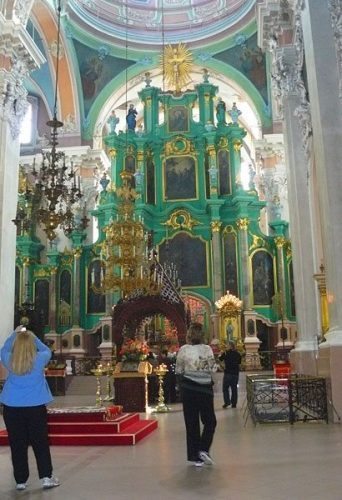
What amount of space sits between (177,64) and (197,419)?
23.8 meters

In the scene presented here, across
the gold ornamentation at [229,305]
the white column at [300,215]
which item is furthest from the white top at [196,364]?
the gold ornamentation at [229,305]

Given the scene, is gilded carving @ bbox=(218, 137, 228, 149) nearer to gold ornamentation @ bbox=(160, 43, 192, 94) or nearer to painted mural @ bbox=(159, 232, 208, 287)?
gold ornamentation @ bbox=(160, 43, 192, 94)

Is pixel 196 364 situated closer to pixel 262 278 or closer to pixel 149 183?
pixel 262 278

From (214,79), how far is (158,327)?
506 inches

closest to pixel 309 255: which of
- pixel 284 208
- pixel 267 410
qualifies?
pixel 267 410

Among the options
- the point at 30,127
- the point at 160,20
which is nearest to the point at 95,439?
the point at 30,127

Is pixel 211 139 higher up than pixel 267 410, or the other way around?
pixel 211 139

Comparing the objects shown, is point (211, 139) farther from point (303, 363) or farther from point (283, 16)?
point (303, 363)

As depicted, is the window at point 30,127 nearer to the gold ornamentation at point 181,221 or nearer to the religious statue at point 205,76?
the gold ornamentation at point 181,221

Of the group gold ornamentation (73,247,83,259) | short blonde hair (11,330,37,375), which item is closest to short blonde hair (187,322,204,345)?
short blonde hair (11,330,37,375)

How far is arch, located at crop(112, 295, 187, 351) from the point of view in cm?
1744

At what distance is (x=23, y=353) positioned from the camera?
4422mm

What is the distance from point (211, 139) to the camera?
2498 centimetres

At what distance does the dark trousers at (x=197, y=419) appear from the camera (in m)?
5.18
